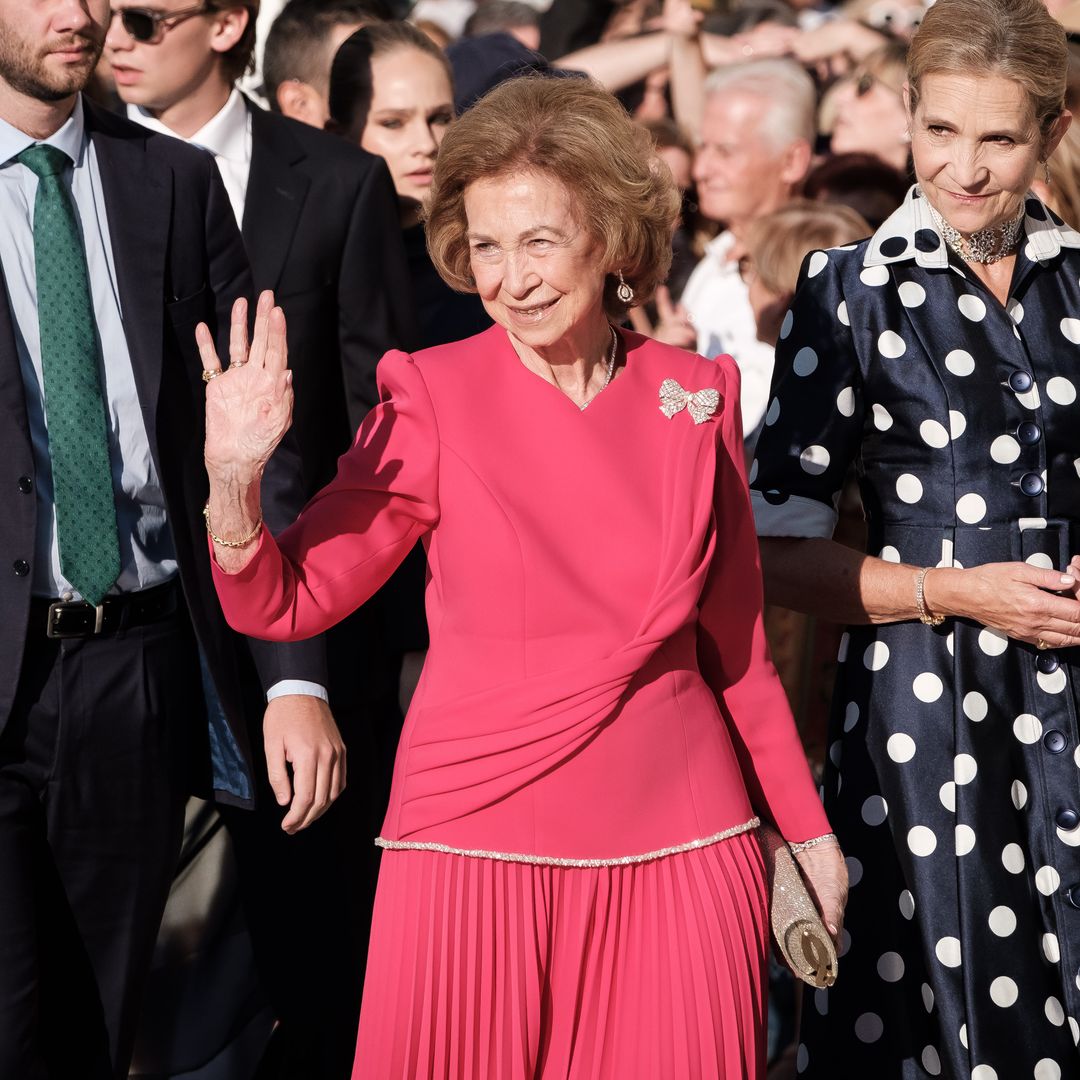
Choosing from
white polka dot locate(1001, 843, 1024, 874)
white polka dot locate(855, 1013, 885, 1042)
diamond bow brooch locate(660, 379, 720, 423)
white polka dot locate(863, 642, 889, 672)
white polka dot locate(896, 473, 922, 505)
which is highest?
diamond bow brooch locate(660, 379, 720, 423)

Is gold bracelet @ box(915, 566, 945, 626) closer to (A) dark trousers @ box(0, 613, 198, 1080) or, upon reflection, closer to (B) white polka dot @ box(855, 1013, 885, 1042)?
(B) white polka dot @ box(855, 1013, 885, 1042)

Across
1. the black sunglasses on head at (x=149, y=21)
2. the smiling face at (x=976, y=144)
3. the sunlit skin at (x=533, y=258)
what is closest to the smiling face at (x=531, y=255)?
the sunlit skin at (x=533, y=258)

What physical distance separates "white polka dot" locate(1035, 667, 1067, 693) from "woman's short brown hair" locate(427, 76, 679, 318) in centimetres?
104

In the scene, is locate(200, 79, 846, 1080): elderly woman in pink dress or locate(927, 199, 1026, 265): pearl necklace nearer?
locate(200, 79, 846, 1080): elderly woman in pink dress

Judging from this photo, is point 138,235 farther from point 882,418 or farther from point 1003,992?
point 1003,992

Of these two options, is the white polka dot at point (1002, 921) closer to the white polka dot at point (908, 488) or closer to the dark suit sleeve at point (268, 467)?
the white polka dot at point (908, 488)

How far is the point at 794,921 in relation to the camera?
293cm

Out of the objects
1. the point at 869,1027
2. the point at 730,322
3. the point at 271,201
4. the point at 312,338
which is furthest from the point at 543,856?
the point at 730,322

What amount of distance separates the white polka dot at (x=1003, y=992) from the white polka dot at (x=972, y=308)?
1.19 metres

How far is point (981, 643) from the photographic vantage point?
333 cm

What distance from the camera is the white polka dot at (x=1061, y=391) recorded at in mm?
3342

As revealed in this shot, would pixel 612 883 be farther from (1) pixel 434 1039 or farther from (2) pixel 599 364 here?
(2) pixel 599 364

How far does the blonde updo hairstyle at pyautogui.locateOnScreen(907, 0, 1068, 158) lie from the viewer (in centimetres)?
328

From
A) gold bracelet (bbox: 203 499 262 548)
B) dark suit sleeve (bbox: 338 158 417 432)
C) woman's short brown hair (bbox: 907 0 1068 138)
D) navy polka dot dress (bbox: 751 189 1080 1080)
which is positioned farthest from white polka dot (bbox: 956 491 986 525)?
dark suit sleeve (bbox: 338 158 417 432)
